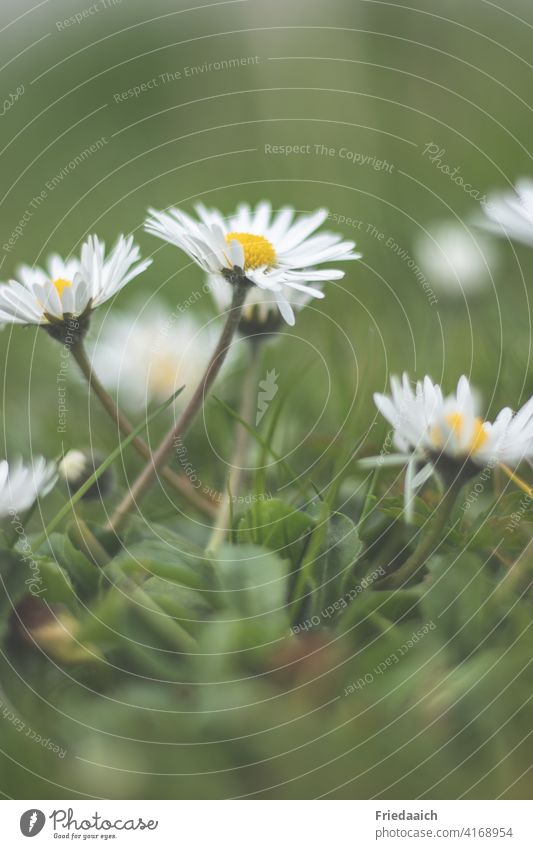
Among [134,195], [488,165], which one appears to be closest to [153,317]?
[134,195]

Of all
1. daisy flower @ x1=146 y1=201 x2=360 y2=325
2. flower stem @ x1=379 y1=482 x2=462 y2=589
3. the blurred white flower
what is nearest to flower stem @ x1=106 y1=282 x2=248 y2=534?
daisy flower @ x1=146 y1=201 x2=360 y2=325

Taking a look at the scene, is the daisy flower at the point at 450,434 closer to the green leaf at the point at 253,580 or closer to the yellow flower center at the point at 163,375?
the green leaf at the point at 253,580

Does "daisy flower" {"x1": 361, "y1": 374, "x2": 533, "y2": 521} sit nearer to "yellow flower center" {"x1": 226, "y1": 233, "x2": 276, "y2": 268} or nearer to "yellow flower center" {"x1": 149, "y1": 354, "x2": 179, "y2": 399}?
"yellow flower center" {"x1": 226, "y1": 233, "x2": 276, "y2": 268}

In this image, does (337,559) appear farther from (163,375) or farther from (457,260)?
(457,260)

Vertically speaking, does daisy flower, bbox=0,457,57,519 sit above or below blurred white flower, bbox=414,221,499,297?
→ below

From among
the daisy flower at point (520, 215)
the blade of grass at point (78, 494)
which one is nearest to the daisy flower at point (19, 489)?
the blade of grass at point (78, 494)

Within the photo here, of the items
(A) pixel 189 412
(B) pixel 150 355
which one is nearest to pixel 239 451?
(A) pixel 189 412
